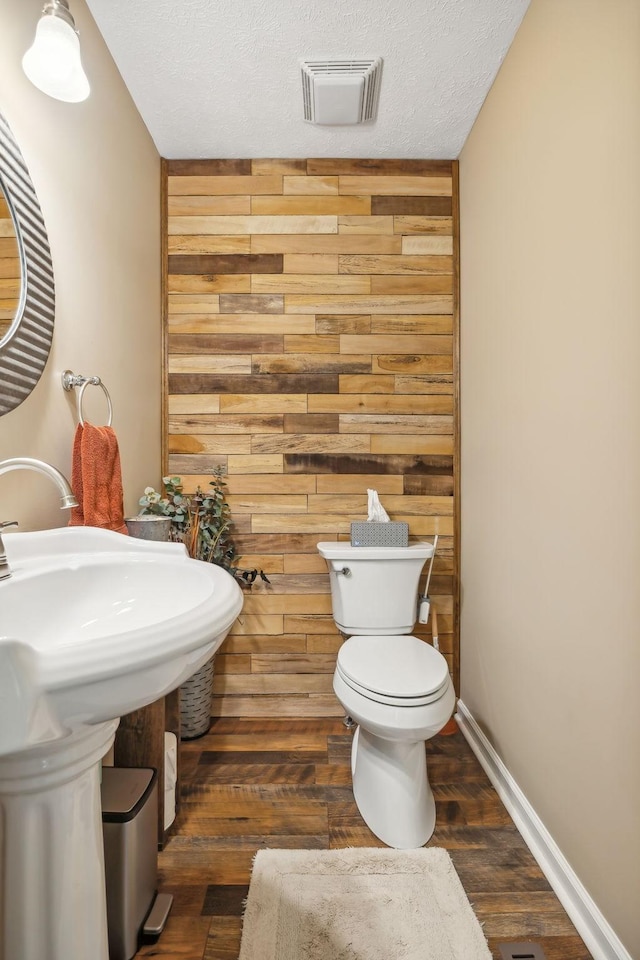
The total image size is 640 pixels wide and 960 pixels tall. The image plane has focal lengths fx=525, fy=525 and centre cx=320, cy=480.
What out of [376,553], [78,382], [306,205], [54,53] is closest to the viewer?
[54,53]

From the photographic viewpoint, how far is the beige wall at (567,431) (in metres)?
1.07

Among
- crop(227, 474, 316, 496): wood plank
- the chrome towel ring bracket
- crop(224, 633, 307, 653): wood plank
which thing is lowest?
crop(224, 633, 307, 653): wood plank

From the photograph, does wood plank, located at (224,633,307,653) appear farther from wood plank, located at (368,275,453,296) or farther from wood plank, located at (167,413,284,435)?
wood plank, located at (368,275,453,296)

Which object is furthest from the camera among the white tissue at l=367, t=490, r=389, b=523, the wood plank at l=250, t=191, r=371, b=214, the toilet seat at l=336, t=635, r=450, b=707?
the wood plank at l=250, t=191, r=371, b=214

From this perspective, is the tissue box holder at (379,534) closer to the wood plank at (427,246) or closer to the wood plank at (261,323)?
the wood plank at (261,323)

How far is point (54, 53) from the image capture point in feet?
3.62

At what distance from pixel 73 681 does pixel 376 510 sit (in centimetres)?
168

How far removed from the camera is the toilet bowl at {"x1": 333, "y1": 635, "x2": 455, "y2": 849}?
1.47 m

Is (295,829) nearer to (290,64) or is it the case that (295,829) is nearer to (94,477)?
(94,477)

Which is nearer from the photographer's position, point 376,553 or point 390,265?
point 376,553

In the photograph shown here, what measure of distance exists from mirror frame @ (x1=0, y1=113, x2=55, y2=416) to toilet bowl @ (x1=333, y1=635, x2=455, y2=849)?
120 cm

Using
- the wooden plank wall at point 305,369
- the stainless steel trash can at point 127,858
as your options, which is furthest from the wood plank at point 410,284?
the stainless steel trash can at point 127,858

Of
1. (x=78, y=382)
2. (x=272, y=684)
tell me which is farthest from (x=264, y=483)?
(x=78, y=382)

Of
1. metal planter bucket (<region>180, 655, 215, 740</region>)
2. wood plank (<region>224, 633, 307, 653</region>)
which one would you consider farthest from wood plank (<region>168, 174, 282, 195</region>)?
metal planter bucket (<region>180, 655, 215, 740</region>)
